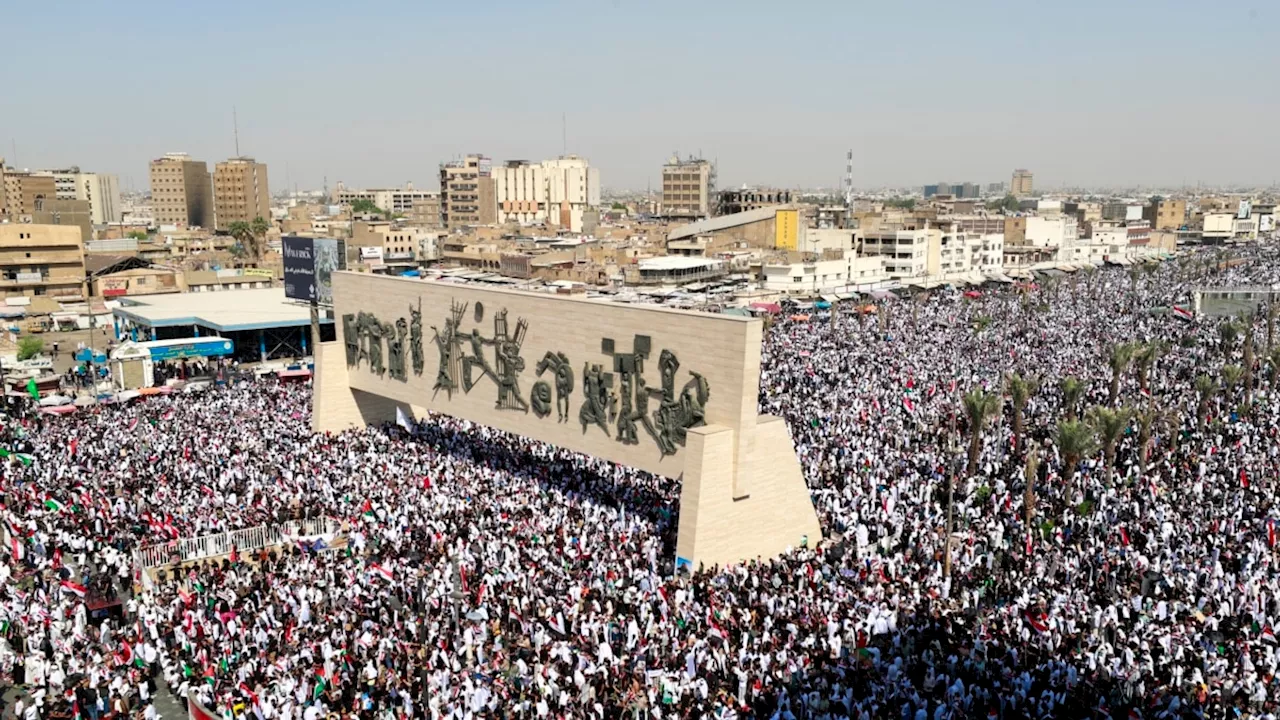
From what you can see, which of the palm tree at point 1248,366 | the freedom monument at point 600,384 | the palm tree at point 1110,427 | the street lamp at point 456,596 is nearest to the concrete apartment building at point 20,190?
the freedom monument at point 600,384

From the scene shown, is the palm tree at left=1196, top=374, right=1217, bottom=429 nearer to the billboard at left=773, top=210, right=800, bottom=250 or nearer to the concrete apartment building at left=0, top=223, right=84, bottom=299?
the billboard at left=773, top=210, right=800, bottom=250

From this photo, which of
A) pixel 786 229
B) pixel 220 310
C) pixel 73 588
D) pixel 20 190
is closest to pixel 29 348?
pixel 220 310

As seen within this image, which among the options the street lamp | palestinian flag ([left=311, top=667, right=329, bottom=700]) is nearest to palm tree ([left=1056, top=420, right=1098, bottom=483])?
the street lamp

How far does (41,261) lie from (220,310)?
24638mm

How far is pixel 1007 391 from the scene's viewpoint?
3266cm

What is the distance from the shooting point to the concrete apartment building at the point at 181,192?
167250mm

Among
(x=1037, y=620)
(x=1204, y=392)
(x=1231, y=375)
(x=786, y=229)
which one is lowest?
(x=1037, y=620)

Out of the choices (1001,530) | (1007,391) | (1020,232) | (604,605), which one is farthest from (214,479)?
(1020,232)

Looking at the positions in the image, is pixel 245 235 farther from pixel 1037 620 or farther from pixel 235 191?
pixel 1037 620

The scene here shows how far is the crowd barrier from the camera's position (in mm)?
20375

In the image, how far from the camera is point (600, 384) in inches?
951

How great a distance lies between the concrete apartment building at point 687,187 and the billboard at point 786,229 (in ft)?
186

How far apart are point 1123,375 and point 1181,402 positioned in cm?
547

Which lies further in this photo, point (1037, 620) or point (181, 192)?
point (181, 192)
